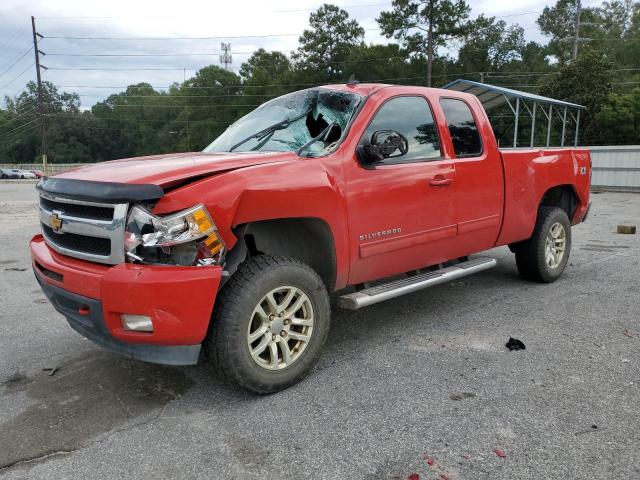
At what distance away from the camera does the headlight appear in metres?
2.73

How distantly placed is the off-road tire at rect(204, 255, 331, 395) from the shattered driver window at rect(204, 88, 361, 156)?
88 cm

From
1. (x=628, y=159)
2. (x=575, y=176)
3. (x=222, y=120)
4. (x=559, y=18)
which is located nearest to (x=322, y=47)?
(x=222, y=120)

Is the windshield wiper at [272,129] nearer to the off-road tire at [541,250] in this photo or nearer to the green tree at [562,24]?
the off-road tire at [541,250]

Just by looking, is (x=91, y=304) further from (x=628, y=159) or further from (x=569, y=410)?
(x=628, y=159)

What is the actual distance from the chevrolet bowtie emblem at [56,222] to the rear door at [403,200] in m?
1.80

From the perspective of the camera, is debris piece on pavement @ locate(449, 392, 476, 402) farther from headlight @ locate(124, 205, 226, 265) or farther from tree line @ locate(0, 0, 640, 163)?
tree line @ locate(0, 0, 640, 163)

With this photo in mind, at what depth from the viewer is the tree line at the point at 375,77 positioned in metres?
34.0

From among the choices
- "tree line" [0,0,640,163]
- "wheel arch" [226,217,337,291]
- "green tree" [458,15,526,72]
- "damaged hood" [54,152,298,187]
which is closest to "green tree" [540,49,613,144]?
"tree line" [0,0,640,163]

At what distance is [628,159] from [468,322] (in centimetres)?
2008

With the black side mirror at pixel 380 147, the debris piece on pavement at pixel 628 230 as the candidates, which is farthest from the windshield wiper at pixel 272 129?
the debris piece on pavement at pixel 628 230

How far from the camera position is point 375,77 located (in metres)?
53.8

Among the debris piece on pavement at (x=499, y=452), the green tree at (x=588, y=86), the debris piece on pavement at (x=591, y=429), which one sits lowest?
the debris piece on pavement at (x=499, y=452)

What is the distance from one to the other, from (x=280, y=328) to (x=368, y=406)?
0.70 m

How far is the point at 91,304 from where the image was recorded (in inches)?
110
